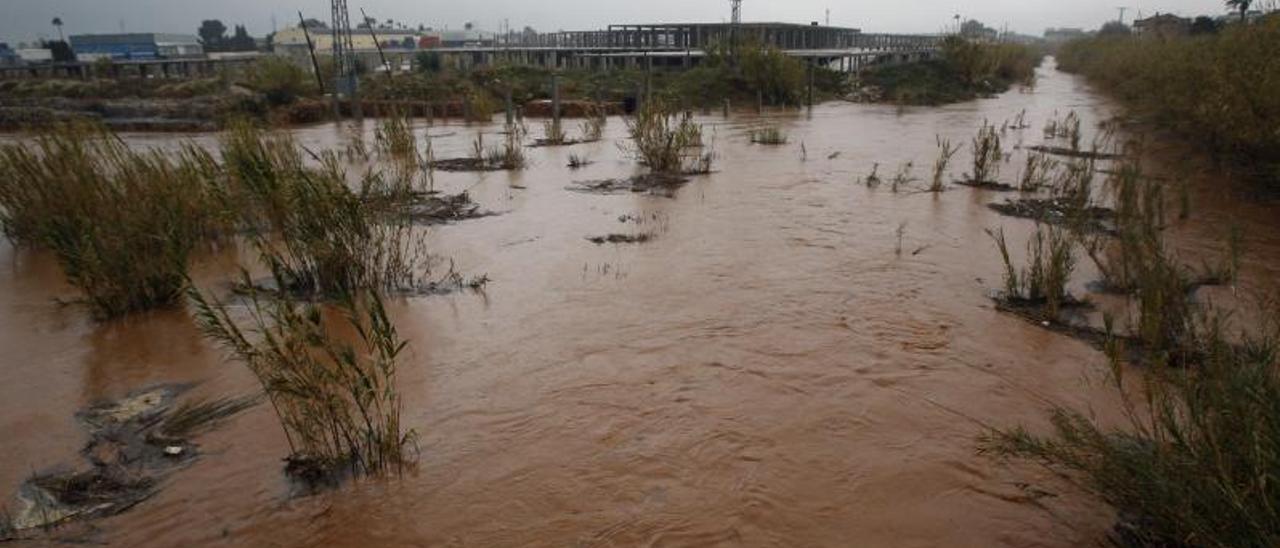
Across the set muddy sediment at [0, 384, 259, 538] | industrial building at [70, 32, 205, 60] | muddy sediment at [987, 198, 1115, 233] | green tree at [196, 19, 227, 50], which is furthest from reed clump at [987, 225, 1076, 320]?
green tree at [196, 19, 227, 50]

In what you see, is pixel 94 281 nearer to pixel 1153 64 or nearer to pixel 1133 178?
pixel 1133 178

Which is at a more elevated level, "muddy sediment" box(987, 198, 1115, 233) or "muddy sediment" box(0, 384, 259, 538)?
"muddy sediment" box(987, 198, 1115, 233)

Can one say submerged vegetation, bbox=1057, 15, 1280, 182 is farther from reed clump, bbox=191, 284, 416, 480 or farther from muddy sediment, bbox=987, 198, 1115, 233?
reed clump, bbox=191, 284, 416, 480

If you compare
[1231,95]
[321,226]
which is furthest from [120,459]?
[1231,95]

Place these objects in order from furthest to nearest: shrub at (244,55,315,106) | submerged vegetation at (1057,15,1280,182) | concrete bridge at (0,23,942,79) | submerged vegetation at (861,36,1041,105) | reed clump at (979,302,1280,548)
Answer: concrete bridge at (0,23,942,79) < submerged vegetation at (861,36,1041,105) < shrub at (244,55,315,106) < submerged vegetation at (1057,15,1280,182) < reed clump at (979,302,1280,548)

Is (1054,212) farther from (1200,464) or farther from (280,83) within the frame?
(280,83)

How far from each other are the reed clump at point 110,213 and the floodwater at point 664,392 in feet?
0.92

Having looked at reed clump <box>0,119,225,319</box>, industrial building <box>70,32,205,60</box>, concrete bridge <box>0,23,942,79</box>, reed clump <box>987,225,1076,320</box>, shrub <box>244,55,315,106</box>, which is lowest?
reed clump <box>987,225,1076,320</box>

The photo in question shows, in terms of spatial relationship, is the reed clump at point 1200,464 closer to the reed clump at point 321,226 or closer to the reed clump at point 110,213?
the reed clump at point 321,226

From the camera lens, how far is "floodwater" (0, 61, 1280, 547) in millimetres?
3178

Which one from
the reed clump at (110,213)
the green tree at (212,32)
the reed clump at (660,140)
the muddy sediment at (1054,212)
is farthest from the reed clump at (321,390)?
the green tree at (212,32)

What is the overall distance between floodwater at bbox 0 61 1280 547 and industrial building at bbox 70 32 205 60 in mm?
75998

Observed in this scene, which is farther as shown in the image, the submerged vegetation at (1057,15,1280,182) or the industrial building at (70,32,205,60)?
the industrial building at (70,32,205,60)

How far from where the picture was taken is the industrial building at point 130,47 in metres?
71.6
